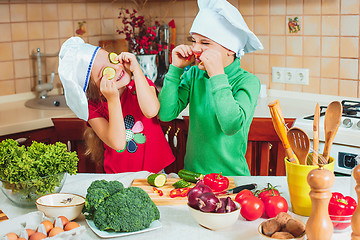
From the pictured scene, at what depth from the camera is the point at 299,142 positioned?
1.19 m

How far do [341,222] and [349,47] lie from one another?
67.0 inches

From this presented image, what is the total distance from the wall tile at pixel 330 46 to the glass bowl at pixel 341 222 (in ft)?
5.61

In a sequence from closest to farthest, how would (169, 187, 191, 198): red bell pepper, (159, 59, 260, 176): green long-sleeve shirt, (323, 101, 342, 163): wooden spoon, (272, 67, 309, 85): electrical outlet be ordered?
1. (323, 101, 342, 163): wooden spoon
2. (169, 187, 191, 198): red bell pepper
3. (159, 59, 260, 176): green long-sleeve shirt
4. (272, 67, 309, 85): electrical outlet

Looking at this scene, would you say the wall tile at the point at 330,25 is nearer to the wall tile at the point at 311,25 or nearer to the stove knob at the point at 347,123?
the wall tile at the point at 311,25

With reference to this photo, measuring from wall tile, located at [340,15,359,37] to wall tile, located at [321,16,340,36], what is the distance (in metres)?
0.03

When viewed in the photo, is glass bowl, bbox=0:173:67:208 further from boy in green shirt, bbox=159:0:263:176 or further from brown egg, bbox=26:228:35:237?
boy in green shirt, bbox=159:0:263:176

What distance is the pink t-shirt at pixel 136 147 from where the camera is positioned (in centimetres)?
193

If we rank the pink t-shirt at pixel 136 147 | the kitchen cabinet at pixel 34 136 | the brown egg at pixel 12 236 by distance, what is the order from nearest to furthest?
the brown egg at pixel 12 236 < the pink t-shirt at pixel 136 147 < the kitchen cabinet at pixel 34 136

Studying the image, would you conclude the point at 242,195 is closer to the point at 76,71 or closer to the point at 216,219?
the point at 216,219

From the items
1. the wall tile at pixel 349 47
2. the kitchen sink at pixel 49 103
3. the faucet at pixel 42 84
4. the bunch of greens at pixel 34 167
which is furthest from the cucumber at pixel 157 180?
the faucet at pixel 42 84

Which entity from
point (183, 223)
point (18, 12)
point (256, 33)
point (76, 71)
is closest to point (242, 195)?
point (183, 223)

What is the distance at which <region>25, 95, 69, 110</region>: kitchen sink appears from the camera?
112 inches

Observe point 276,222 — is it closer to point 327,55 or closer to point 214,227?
point 214,227

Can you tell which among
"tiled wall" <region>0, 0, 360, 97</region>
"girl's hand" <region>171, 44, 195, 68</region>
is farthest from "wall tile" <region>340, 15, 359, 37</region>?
"girl's hand" <region>171, 44, 195, 68</region>
